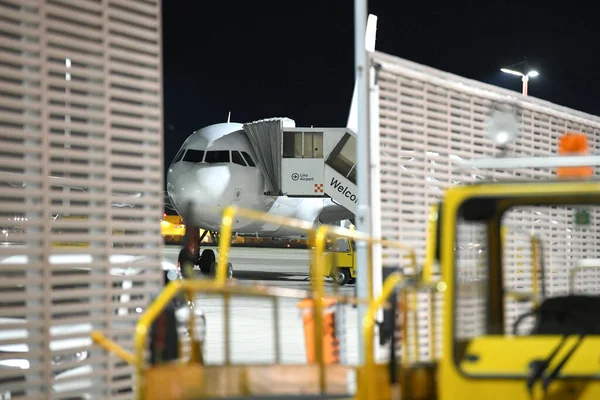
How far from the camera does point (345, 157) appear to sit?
26.8 m

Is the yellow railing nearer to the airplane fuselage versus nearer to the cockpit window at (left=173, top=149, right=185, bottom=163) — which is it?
the airplane fuselage

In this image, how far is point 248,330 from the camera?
600 inches

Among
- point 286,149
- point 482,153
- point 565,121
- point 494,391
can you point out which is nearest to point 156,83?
point 494,391

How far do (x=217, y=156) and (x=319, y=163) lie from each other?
3125mm

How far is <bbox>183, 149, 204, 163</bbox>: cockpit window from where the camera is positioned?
90.6 feet

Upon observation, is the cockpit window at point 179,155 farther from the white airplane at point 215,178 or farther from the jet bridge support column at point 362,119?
the jet bridge support column at point 362,119

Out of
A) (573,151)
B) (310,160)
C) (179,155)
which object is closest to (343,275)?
(310,160)

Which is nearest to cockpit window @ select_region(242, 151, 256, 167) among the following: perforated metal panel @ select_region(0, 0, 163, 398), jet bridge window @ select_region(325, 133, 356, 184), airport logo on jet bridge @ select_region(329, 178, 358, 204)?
jet bridge window @ select_region(325, 133, 356, 184)

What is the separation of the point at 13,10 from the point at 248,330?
9.18 metres

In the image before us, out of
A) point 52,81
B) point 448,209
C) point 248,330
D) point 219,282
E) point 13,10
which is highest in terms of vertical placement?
point 13,10

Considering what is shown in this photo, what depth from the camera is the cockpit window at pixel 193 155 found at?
27.6 metres

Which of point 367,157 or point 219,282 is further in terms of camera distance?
point 367,157

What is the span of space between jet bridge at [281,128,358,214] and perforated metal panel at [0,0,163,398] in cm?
1808

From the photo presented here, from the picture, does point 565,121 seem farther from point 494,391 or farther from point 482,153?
point 494,391
